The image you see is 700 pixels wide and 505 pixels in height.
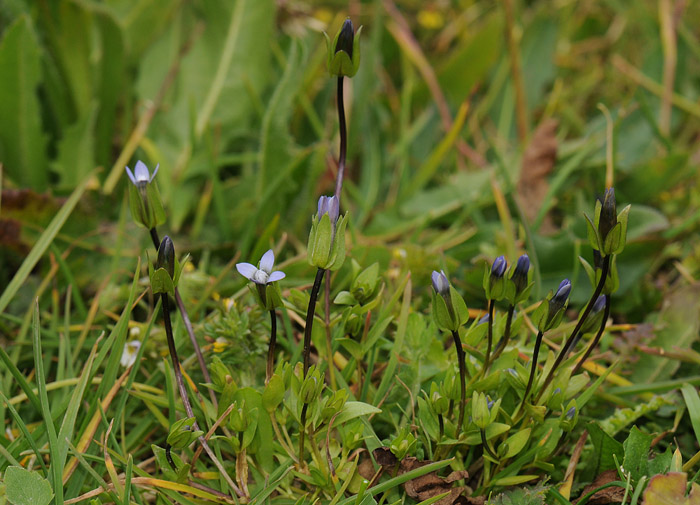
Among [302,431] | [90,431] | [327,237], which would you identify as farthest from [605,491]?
[90,431]

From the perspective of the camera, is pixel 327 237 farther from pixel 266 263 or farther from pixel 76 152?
pixel 76 152

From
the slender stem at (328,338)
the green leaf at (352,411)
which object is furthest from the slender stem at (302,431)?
the slender stem at (328,338)

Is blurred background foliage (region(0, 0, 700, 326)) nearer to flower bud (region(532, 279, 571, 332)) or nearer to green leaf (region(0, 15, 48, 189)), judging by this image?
green leaf (region(0, 15, 48, 189))

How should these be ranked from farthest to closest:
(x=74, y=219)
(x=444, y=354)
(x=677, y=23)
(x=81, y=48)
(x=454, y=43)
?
1. (x=454, y=43)
2. (x=677, y=23)
3. (x=81, y=48)
4. (x=74, y=219)
5. (x=444, y=354)

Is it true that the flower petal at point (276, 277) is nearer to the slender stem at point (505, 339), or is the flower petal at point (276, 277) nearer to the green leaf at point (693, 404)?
Result: the slender stem at point (505, 339)

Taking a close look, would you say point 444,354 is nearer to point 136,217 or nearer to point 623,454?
point 623,454

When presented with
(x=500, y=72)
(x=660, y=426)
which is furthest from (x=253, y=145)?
(x=660, y=426)
